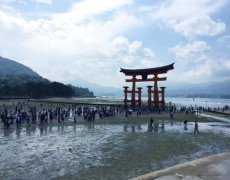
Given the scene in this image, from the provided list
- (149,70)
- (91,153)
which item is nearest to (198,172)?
(91,153)

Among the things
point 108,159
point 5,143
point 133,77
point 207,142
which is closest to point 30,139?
point 5,143

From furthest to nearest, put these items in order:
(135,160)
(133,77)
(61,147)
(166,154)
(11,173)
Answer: (133,77) < (61,147) < (166,154) < (135,160) < (11,173)

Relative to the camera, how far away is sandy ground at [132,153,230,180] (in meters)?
12.6

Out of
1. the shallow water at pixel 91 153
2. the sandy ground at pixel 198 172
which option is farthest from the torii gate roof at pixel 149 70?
the sandy ground at pixel 198 172

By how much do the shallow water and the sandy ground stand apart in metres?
1.73

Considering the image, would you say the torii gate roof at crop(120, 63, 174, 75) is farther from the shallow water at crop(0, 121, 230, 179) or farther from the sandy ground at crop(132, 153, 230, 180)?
the sandy ground at crop(132, 153, 230, 180)

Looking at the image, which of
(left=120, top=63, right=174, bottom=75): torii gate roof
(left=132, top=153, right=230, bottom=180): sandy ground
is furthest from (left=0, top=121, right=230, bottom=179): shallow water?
(left=120, top=63, right=174, bottom=75): torii gate roof

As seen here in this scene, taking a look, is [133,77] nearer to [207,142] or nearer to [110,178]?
[207,142]

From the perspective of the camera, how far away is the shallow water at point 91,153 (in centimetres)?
Result: 1491

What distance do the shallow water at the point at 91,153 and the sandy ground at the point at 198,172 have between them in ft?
5.68

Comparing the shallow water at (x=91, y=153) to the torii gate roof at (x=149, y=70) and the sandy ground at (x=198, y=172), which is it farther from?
the torii gate roof at (x=149, y=70)

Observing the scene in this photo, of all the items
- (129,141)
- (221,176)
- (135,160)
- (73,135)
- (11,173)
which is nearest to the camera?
(221,176)

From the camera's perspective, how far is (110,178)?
13.8m

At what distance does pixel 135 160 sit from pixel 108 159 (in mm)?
1778
